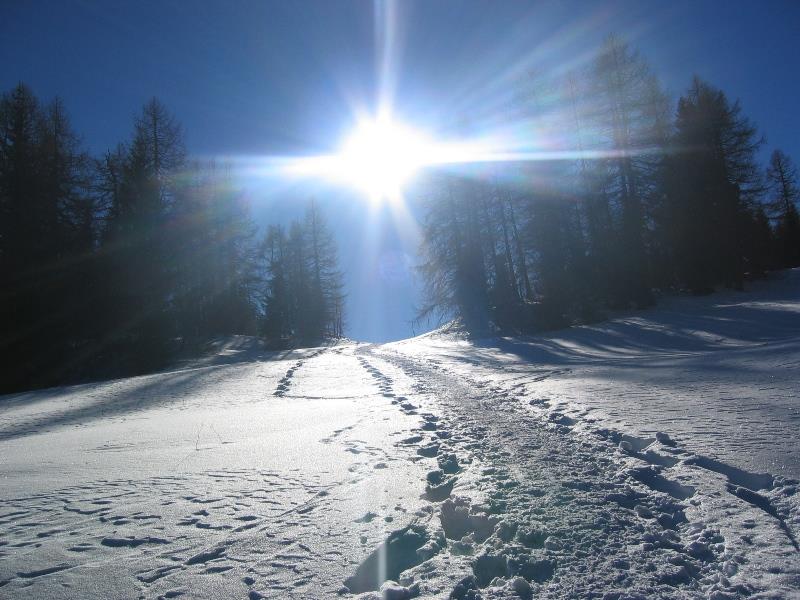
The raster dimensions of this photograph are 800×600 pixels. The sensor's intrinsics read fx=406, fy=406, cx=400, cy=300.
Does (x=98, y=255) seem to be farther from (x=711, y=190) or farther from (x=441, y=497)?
(x=711, y=190)

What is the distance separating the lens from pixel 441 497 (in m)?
2.57

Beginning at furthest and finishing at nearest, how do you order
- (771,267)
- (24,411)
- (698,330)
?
(771,267) < (698,330) < (24,411)

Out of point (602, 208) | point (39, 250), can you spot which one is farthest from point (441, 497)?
point (39, 250)

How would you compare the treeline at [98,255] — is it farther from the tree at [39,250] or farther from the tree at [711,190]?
the tree at [711,190]

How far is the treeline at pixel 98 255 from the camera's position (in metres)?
16.0

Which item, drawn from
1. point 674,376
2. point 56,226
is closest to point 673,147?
point 674,376

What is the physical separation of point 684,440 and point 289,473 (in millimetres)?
2903

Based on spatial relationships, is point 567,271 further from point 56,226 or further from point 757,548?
point 56,226

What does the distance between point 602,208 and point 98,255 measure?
74.3 ft

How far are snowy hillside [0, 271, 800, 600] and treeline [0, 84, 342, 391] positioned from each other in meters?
13.0

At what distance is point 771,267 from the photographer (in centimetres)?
2214

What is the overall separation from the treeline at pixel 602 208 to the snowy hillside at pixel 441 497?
12854 mm

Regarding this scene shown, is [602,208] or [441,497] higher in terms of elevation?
[602,208]

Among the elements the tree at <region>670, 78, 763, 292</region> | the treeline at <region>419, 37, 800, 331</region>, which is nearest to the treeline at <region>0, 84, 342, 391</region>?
the treeline at <region>419, 37, 800, 331</region>
